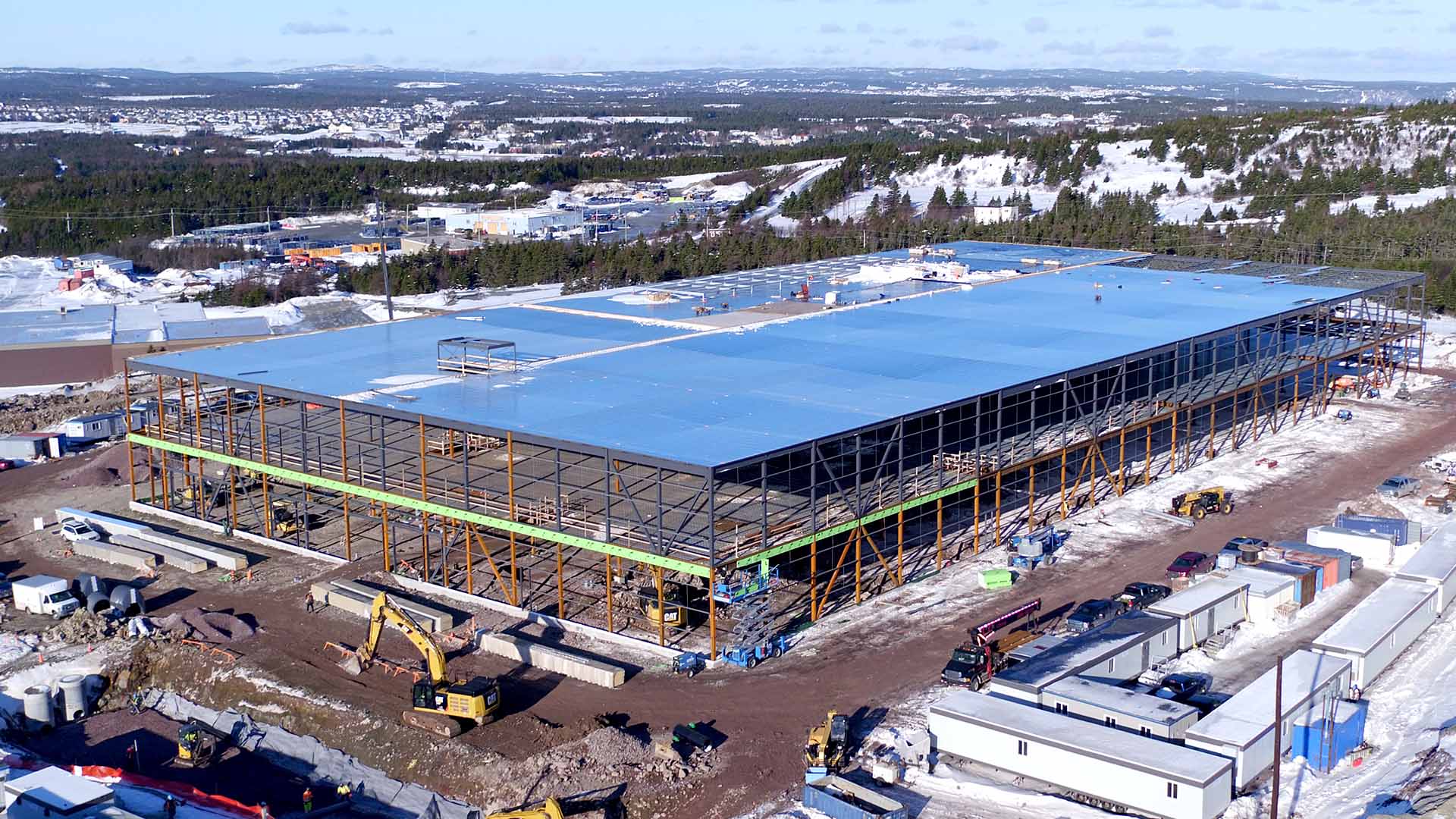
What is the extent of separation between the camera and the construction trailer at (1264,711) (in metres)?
18.4

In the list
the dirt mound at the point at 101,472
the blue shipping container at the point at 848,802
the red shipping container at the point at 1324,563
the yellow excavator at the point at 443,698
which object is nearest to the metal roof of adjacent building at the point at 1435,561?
the red shipping container at the point at 1324,563

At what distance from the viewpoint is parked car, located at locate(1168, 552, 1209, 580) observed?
26.6 m

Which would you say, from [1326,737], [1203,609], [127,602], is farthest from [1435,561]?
[127,602]

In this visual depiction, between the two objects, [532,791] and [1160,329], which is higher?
[1160,329]

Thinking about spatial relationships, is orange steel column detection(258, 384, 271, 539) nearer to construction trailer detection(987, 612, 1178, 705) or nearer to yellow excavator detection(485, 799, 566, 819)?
yellow excavator detection(485, 799, 566, 819)

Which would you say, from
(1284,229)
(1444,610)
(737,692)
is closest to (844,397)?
(737,692)

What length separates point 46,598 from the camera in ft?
Answer: 84.1

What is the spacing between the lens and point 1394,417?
130ft

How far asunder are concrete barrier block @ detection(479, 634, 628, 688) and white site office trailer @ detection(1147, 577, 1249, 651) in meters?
8.61

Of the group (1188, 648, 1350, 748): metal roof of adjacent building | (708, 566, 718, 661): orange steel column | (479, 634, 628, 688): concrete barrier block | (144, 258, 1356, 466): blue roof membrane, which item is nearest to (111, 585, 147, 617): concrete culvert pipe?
(144, 258, 1356, 466): blue roof membrane

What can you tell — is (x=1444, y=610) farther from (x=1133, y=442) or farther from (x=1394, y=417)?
(x=1394, y=417)

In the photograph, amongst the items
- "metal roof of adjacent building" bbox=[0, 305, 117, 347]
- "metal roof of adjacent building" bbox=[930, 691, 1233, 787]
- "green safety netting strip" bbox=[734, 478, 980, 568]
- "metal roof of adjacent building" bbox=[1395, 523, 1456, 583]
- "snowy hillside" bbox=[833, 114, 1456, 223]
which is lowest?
"metal roof of adjacent building" bbox=[0, 305, 117, 347]

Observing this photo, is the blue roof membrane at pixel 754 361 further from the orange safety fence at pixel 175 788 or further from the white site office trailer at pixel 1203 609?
the orange safety fence at pixel 175 788

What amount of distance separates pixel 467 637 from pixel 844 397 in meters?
8.06
